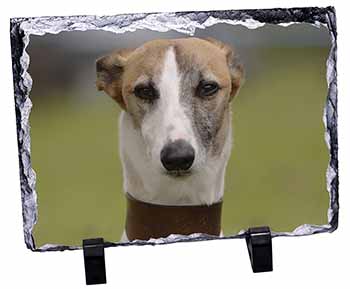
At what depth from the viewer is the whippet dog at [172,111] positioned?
1650 millimetres

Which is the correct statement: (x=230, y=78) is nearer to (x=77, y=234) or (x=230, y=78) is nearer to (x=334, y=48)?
(x=334, y=48)

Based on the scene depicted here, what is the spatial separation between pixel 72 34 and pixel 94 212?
1.08 ft

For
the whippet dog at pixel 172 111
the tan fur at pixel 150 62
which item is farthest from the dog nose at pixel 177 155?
the tan fur at pixel 150 62

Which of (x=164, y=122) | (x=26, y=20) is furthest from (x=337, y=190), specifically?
(x=26, y=20)

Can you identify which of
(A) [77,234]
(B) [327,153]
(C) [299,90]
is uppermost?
(C) [299,90]

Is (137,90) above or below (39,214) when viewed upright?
above

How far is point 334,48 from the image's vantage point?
170 centimetres

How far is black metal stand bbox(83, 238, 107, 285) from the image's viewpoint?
171cm

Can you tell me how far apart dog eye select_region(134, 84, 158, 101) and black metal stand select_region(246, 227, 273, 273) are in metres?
0.32

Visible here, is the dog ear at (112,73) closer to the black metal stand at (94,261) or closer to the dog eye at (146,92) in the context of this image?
the dog eye at (146,92)

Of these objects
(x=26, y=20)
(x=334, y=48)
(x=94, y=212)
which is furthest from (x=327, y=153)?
(x=26, y=20)

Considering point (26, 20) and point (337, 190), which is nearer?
point (26, 20)

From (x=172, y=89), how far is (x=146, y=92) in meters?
0.05

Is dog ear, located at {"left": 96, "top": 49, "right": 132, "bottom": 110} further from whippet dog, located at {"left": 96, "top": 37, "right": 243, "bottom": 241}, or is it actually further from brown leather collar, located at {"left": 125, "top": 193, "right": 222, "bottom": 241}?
brown leather collar, located at {"left": 125, "top": 193, "right": 222, "bottom": 241}
